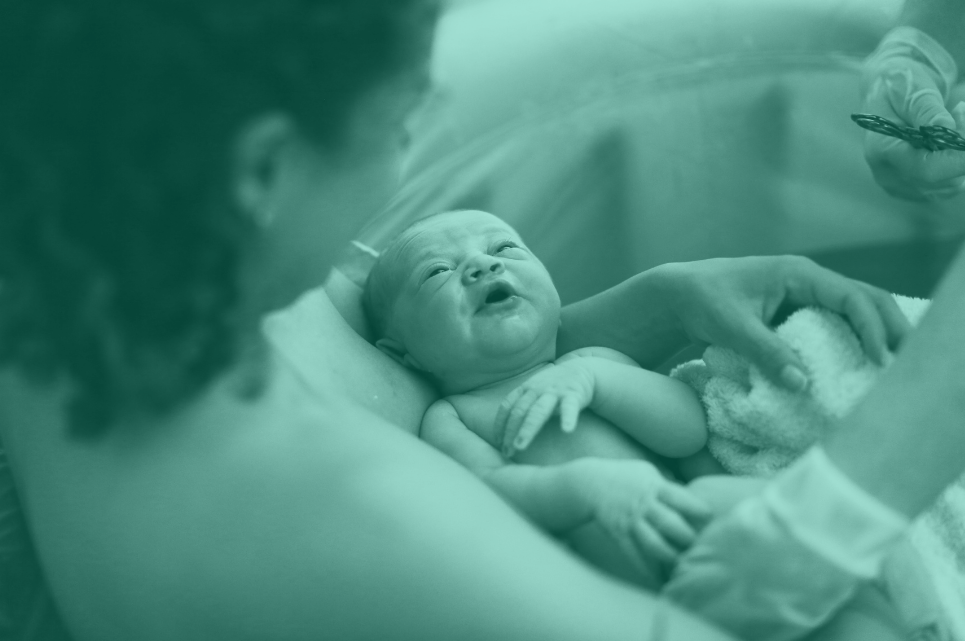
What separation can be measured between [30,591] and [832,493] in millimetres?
734

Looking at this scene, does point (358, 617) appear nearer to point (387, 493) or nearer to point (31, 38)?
point (387, 493)

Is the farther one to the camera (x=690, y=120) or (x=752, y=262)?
(x=690, y=120)

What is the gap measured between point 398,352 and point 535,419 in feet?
0.97

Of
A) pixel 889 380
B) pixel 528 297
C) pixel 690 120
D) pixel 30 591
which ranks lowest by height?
pixel 30 591

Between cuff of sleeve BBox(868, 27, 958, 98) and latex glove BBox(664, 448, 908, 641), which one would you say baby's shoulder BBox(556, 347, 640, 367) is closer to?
latex glove BBox(664, 448, 908, 641)

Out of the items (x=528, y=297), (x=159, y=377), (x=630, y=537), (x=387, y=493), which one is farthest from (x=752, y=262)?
(x=159, y=377)

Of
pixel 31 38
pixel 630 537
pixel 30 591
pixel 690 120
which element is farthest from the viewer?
pixel 690 120

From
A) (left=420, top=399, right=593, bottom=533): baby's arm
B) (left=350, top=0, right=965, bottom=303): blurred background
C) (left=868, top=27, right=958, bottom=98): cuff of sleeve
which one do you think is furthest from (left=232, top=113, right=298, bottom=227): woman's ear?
(left=868, top=27, right=958, bottom=98): cuff of sleeve

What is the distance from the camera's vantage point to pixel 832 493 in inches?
24.9

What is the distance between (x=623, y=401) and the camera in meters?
0.97

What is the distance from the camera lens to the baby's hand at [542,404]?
886mm

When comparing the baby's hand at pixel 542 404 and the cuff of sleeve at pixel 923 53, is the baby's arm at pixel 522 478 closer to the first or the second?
the baby's hand at pixel 542 404

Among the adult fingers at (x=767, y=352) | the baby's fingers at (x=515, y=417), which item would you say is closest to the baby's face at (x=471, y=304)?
the baby's fingers at (x=515, y=417)

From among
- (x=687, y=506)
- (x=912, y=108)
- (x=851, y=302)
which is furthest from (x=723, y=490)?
(x=912, y=108)
